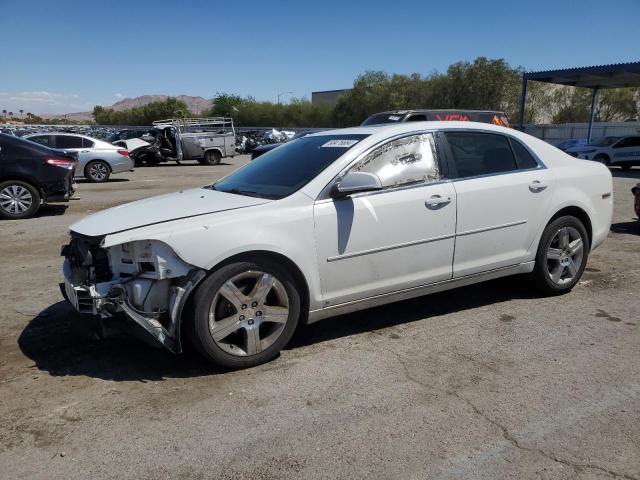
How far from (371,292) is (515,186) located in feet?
5.53

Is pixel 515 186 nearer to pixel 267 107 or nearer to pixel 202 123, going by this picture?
pixel 202 123

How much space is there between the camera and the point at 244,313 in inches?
141

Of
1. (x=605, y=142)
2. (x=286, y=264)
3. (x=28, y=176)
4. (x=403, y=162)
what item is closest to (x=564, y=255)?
(x=403, y=162)

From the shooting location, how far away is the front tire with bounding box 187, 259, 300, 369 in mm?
3459

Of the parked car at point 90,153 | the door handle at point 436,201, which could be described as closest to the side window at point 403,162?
the door handle at point 436,201

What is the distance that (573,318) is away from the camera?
460cm

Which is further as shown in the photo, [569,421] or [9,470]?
[569,421]

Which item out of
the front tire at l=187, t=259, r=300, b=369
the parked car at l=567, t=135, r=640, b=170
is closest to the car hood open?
the front tire at l=187, t=259, r=300, b=369

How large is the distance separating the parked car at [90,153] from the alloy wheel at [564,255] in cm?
1530

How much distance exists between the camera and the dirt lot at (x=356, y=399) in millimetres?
2682

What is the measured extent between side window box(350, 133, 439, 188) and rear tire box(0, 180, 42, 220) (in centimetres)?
797

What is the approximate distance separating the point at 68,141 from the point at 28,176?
7993 mm

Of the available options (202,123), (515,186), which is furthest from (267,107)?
(515,186)

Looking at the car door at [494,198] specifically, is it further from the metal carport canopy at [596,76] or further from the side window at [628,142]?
the metal carport canopy at [596,76]
